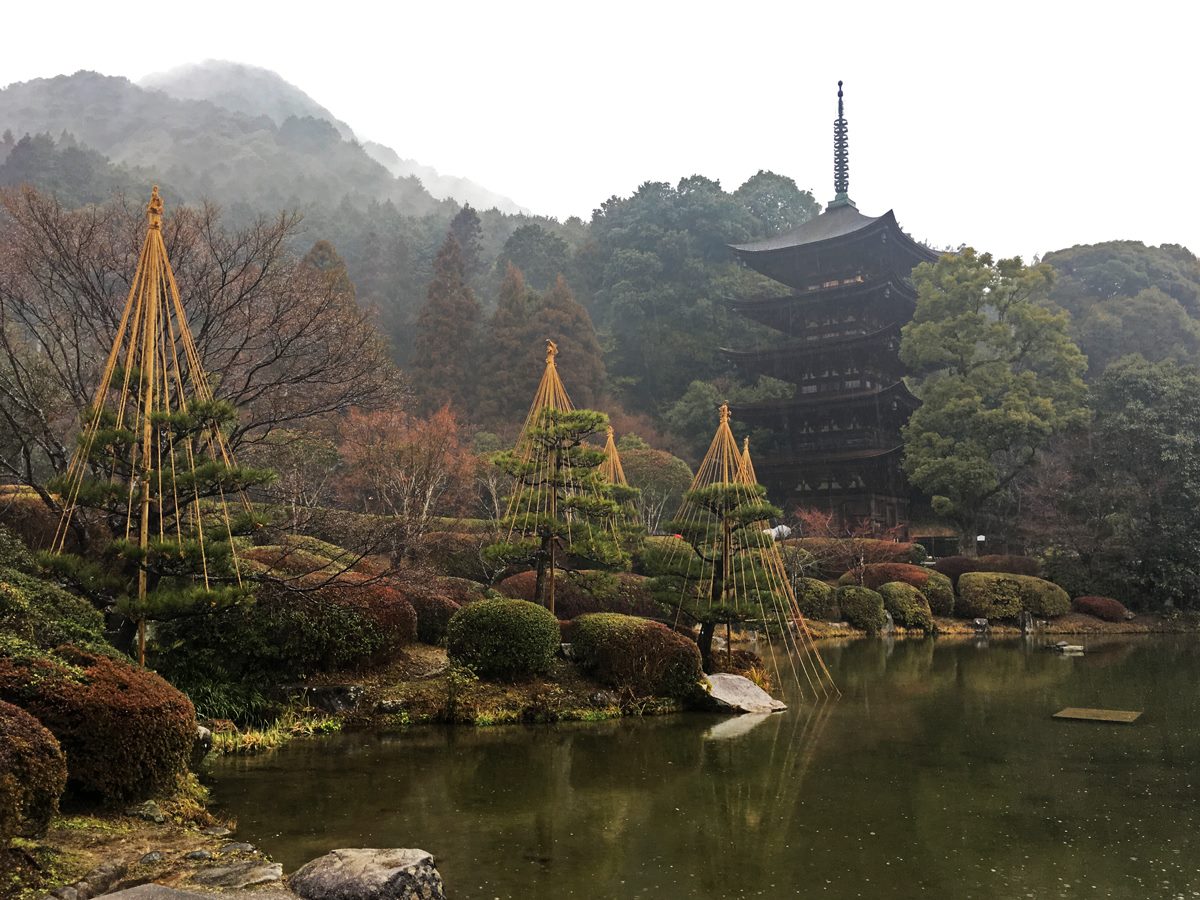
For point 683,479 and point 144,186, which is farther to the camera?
point 144,186

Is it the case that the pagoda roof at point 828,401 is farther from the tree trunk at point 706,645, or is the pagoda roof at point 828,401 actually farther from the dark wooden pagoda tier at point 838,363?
the tree trunk at point 706,645

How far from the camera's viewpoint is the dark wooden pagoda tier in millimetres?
34469

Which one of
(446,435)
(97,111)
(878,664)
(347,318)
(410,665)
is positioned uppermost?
(97,111)

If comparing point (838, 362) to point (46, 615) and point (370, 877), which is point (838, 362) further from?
point (370, 877)

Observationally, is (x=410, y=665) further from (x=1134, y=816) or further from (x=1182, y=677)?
(x=1182, y=677)

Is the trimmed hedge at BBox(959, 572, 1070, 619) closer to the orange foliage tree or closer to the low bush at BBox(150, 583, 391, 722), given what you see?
the orange foliage tree

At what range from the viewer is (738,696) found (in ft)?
36.0

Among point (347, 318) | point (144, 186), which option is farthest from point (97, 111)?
point (347, 318)

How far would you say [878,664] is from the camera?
53.0 feet

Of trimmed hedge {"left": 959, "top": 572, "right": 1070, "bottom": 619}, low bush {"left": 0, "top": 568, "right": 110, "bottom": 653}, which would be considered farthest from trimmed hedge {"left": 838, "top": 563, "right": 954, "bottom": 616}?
low bush {"left": 0, "top": 568, "right": 110, "bottom": 653}

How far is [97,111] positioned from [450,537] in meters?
103

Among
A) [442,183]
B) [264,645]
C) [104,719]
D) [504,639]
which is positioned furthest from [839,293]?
[442,183]

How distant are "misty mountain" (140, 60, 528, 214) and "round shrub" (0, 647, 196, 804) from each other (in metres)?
128

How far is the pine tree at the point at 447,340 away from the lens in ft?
127
